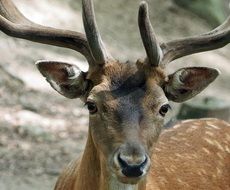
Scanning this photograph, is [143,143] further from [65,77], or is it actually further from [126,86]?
[65,77]

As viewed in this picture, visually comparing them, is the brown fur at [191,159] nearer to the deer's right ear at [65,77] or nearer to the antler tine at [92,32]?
the deer's right ear at [65,77]

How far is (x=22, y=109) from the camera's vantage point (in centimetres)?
1025

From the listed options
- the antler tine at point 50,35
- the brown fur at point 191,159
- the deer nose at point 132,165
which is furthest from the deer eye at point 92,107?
the brown fur at point 191,159

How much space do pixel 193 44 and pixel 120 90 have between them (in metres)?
0.79

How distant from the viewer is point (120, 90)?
18.9 feet

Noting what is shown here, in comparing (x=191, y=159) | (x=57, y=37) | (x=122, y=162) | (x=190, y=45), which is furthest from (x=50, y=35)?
(x=191, y=159)

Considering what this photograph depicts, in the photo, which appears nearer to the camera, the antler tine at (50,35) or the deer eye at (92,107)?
the deer eye at (92,107)

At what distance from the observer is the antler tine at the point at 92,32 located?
5.77 m

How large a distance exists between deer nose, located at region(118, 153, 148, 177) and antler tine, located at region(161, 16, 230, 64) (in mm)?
1058

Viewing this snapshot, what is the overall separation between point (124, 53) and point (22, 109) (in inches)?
118

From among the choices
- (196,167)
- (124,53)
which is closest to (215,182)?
(196,167)

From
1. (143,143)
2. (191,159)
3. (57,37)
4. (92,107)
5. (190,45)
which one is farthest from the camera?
(191,159)

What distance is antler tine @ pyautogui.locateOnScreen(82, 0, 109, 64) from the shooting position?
5.77 m

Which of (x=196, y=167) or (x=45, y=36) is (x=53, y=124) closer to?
(x=196, y=167)
